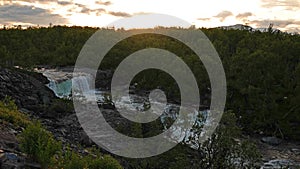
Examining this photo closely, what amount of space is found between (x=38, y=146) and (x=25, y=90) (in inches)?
540

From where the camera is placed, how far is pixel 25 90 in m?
20.7

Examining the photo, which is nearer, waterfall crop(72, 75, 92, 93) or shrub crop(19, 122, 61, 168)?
shrub crop(19, 122, 61, 168)

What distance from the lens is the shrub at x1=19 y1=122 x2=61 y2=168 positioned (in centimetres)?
759

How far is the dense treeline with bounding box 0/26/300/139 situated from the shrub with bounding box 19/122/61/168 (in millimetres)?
19675

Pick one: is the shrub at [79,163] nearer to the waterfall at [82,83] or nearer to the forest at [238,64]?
the forest at [238,64]

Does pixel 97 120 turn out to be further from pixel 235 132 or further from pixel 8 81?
pixel 235 132

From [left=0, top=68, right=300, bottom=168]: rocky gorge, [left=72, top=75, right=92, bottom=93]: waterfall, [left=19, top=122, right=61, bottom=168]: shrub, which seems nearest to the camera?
[left=19, top=122, right=61, bottom=168]: shrub

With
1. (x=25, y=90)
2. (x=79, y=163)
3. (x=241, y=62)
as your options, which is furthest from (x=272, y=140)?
(x=79, y=163)

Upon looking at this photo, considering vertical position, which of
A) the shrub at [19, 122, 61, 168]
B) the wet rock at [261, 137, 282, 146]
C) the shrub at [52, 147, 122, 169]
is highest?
the shrub at [19, 122, 61, 168]

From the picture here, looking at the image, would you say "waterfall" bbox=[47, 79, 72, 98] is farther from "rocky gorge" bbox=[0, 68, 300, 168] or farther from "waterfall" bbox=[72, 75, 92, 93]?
"waterfall" bbox=[72, 75, 92, 93]

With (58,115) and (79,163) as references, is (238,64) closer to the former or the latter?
(58,115)

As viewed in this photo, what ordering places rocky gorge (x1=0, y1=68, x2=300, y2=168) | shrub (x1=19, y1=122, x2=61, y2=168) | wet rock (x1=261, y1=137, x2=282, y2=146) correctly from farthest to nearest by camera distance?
wet rock (x1=261, y1=137, x2=282, y2=146) → rocky gorge (x1=0, y1=68, x2=300, y2=168) → shrub (x1=19, y1=122, x2=61, y2=168)

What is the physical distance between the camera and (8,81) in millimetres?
20531

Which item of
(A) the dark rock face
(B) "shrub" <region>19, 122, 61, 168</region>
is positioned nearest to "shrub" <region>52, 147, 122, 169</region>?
(B) "shrub" <region>19, 122, 61, 168</region>
